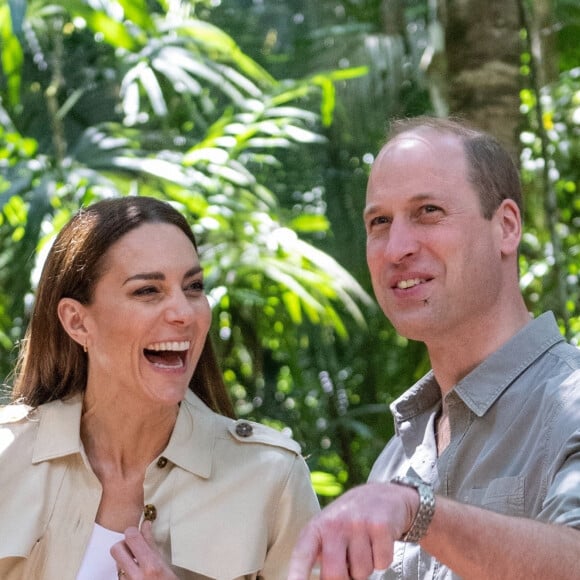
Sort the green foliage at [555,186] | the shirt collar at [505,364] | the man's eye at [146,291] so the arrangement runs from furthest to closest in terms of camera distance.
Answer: the green foliage at [555,186] < the man's eye at [146,291] < the shirt collar at [505,364]

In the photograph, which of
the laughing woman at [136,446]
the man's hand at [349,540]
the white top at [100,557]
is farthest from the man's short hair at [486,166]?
the white top at [100,557]

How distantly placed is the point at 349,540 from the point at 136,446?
140 cm

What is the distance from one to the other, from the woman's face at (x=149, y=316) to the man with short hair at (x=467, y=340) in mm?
510

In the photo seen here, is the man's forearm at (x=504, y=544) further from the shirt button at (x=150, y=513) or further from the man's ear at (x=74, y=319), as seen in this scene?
the man's ear at (x=74, y=319)

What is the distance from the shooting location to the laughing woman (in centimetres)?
260

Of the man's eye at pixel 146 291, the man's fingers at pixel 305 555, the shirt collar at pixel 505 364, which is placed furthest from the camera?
the man's eye at pixel 146 291

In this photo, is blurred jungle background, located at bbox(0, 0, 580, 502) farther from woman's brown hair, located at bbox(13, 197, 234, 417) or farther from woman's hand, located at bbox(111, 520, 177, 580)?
woman's hand, located at bbox(111, 520, 177, 580)

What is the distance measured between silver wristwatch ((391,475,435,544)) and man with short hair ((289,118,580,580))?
9.4 inches

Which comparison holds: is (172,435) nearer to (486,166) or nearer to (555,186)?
(486,166)

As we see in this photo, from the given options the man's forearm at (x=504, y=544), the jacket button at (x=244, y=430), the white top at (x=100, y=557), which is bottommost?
the white top at (x=100, y=557)

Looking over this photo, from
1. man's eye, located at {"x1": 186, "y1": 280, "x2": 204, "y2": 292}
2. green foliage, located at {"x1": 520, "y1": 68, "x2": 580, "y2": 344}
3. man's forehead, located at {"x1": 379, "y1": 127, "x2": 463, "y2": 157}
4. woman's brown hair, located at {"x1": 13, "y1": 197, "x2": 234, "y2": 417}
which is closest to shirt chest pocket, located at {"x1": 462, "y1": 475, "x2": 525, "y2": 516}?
man's forehead, located at {"x1": 379, "y1": 127, "x2": 463, "y2": 157}

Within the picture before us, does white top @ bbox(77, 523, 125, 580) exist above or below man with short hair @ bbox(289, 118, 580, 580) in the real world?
below

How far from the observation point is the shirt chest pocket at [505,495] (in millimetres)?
1957

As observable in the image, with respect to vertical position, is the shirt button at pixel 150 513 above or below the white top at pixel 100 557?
above
